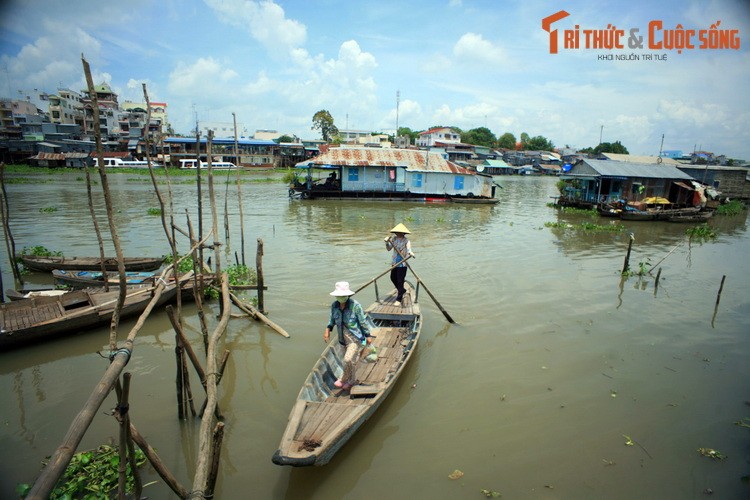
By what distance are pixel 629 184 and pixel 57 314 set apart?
3078 centimetres

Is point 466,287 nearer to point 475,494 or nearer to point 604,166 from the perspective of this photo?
point 475,494

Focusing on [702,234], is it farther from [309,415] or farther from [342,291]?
[309,415]

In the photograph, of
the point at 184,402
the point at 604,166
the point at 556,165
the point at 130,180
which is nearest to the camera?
the point at 184,402

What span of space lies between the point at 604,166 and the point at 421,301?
23.0 metres

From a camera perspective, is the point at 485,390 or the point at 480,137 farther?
the point at 480,137

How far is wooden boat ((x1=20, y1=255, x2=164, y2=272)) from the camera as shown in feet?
35.8

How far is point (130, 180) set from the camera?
1575 inches

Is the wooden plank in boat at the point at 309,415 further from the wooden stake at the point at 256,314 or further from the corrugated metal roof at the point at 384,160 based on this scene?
the corrugated metal roof at the point at 384,160

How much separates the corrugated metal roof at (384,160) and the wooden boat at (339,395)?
73.0 feet

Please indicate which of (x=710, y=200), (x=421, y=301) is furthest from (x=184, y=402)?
(x=710, y=200)

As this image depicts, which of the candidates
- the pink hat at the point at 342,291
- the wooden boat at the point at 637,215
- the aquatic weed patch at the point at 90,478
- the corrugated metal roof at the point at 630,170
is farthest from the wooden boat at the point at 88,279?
the corrugated metal roof at the point at 630,170

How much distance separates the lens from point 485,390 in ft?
22.1

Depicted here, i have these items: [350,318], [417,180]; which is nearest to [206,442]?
[350,318]

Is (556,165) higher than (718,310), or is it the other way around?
(556,165)
